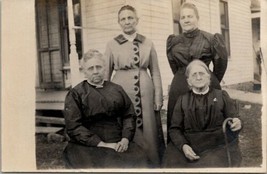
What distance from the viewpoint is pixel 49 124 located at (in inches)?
125

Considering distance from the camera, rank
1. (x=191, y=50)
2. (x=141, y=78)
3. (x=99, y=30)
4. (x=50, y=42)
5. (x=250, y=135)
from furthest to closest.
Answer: (x=50, y=42) < (x=99, y=30) < (x=141, y=78) < (x=191, y=50) < (x=250, y=135)

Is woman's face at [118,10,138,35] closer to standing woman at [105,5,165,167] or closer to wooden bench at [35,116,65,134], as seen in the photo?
standing woman at [105,5,165,167]

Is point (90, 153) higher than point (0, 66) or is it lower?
lower

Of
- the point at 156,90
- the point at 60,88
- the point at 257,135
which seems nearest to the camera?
the point at 257,135

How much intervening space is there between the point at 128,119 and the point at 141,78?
33 centimetres

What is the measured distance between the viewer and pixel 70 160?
3.13 metres

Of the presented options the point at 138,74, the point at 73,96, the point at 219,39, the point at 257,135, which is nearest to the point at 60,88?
the point at 73,96

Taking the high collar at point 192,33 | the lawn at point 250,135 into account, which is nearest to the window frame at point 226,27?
the high collar at point 192,33

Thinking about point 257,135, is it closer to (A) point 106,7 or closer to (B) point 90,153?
(B) point 90,153

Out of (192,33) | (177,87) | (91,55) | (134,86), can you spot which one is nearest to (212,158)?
(177,87)

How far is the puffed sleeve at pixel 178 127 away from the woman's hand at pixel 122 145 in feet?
1.15

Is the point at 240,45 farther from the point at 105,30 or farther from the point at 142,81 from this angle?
the point at 105,30

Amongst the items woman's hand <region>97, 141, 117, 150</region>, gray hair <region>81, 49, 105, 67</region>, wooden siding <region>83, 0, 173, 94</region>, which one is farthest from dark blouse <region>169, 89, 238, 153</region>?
gray hair <region>81, 49, 105, 67</region>

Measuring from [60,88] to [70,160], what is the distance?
0.59m
